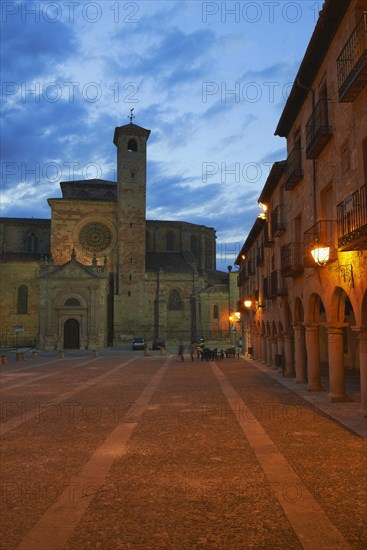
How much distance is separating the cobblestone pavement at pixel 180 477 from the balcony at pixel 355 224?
143 inches

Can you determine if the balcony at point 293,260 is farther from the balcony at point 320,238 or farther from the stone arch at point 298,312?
the balcony at point 320,238

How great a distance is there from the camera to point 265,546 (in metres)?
4.38

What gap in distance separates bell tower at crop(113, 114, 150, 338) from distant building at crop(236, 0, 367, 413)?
106 feet

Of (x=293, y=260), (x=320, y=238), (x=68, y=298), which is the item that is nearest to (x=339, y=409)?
(x=320, y=238)

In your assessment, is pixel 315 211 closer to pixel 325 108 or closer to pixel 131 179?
pixel 325 108

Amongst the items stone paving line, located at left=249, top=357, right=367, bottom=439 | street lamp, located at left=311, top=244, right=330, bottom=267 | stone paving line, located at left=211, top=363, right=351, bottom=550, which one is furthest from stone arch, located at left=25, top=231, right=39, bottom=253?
stone paving line, located at left=211, top=363, right=351, bottom=550

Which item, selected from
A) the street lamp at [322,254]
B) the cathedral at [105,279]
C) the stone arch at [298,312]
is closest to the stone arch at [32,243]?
the cathedral at [105,279]

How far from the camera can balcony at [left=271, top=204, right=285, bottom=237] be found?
18016mm

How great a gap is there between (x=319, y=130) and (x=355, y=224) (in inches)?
137

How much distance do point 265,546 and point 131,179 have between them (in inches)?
1999

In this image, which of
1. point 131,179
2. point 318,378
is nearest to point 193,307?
point 131,179

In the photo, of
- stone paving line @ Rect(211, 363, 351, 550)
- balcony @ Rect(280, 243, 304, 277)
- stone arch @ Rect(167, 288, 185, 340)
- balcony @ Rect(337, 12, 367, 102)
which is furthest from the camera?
stone arch @ Rect(167, 288, 185, 340)

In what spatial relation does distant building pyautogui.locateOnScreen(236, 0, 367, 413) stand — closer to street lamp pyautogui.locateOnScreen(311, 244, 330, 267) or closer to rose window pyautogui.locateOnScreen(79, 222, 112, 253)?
street lamp pyautogui.locateOnScreen(311, 244, 330, 267)

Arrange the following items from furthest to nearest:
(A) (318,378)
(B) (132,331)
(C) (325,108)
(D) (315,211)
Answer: (B) (132,331), (A) (318,378), (D) (315,211), (C) (325,108)
